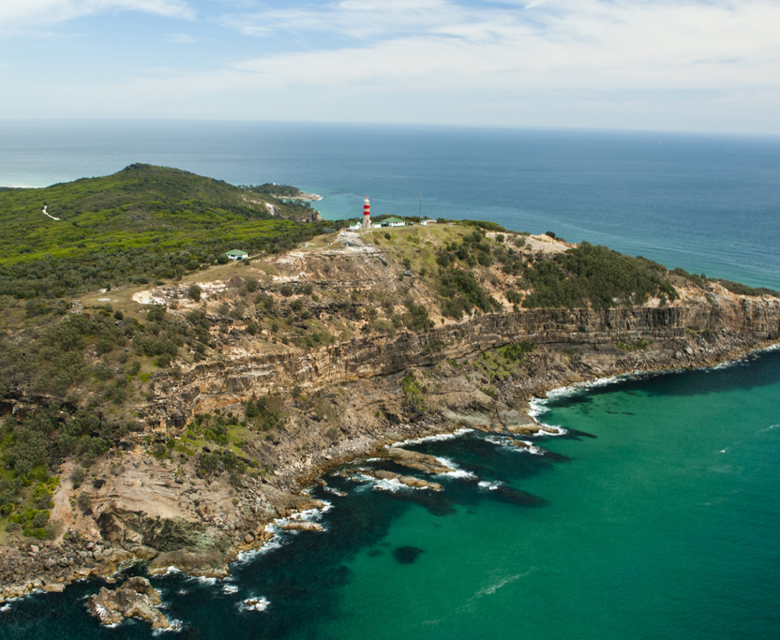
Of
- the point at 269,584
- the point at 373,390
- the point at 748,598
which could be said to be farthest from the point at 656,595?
the point at 373,390

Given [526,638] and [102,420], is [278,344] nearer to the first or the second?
[102,420]

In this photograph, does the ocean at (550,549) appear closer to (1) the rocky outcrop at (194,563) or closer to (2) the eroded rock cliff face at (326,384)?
(1) the rocky outcrop at (194,563)

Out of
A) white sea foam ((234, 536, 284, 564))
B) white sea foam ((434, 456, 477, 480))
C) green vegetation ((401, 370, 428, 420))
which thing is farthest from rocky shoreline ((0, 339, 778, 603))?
green vegetation ((401, 370, 428, 420))

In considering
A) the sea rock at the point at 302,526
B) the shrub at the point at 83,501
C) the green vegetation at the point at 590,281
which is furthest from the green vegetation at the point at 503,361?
the shrub at the point at 83,501

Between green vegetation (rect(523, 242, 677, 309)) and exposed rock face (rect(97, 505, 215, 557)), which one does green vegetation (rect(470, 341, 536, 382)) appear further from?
exposed rock face (rect(97, 505, 215, 557))

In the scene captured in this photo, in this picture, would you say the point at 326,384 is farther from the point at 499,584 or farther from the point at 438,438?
the point at 499,584
